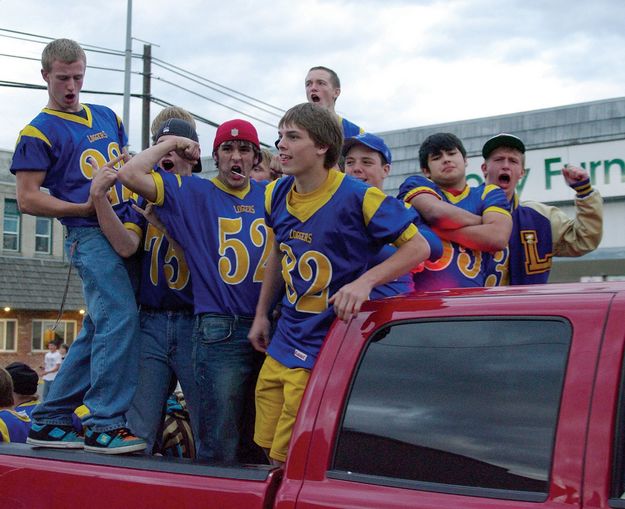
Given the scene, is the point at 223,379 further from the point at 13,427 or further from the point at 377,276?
the point at 13,427

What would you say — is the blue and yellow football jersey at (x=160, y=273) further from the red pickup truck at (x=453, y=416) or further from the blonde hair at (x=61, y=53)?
the red pickup truck at (x=453, y=416)

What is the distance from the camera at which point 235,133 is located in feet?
12.0

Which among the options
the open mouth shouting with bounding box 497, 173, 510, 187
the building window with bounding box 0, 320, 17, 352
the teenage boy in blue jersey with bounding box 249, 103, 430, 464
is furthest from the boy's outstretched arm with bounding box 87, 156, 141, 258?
the building window with bounding box 0, 320, 17, 352

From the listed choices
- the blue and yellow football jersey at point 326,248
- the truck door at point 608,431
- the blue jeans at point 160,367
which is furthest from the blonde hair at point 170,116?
the truck door at point 608,431

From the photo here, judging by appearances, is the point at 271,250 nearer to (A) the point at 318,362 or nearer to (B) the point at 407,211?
(B) the point at 407,211

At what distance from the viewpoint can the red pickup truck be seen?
1976 mm

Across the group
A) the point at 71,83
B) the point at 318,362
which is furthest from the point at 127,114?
the point at 318,362

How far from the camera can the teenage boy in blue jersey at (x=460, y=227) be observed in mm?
3521

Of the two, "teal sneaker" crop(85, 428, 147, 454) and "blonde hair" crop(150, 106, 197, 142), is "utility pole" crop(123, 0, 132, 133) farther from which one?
"teal sneaker" crop(85, 428, 147, 454)

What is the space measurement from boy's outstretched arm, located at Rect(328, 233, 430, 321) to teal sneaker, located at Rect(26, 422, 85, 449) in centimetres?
116

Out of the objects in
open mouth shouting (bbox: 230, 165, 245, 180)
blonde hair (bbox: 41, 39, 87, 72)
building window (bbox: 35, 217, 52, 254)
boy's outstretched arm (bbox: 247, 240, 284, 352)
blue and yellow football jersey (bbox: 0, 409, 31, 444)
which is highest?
building window (bbox: 35, 217, 52, 254)

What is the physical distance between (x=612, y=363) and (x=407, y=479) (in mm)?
572

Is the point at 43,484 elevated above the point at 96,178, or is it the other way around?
the point at 96,178

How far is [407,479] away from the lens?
84.7 inches
